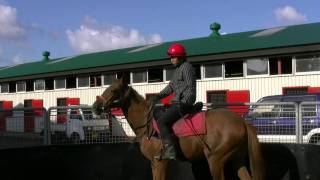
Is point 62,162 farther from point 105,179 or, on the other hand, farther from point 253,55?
point 253,55

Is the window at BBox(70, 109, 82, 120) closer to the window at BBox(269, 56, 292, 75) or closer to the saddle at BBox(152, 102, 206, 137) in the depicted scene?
the saddle at BBox(152, 102, 206, 137)

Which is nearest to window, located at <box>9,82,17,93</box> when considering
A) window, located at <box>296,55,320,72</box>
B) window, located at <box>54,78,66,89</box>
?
window, located at <box>54,78,66,89</box>

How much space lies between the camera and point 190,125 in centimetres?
770

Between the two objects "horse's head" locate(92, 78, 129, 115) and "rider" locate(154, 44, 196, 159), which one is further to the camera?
"horse's head" locate(92, 78, 129, 115)

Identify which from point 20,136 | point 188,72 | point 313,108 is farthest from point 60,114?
point 313,108

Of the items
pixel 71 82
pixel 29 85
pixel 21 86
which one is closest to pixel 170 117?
pixel 71 82

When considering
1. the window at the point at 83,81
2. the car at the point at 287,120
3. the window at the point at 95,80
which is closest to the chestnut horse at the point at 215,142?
the car at the point at 287,120

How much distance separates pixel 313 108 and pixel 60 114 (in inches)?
199

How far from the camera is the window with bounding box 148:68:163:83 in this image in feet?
93.3

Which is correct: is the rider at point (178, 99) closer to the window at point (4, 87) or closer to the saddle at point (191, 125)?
the saddle at point (191, 125)

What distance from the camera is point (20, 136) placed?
1010cm

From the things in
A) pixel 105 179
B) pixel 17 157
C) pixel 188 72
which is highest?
pixel 188 72

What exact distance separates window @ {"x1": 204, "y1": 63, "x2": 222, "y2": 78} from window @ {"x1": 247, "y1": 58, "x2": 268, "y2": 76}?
1.71m

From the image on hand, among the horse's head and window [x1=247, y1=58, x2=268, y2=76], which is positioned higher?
window [x1=247, y1=58, x2=268, y2=76]
